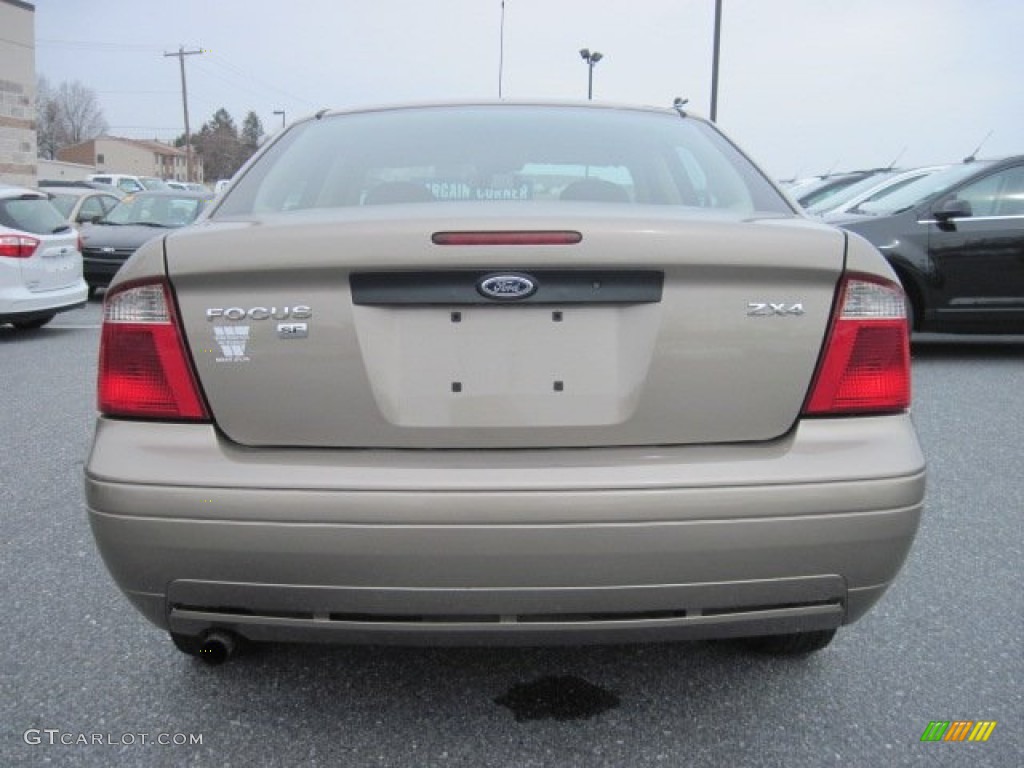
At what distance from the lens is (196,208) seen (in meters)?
13.3

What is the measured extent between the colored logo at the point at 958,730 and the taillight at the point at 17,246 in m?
8.58

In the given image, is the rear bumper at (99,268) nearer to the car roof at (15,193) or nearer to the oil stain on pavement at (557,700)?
the car roof at (15,193)

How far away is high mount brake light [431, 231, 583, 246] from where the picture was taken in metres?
1.83

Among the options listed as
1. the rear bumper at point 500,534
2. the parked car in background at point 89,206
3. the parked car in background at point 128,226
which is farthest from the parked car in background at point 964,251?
the parked car in background at point 89,206

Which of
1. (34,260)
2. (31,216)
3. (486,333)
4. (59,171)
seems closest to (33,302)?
(34,260)

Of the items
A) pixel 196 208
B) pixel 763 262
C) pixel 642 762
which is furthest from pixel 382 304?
pixel 196 208

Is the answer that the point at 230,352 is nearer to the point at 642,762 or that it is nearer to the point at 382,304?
the point at 382,304

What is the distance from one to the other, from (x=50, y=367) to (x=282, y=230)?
Result: 6.22 metres

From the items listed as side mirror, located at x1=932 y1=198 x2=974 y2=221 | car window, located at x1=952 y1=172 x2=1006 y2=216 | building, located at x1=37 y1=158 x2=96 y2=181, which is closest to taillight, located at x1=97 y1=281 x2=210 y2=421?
side mirror, located at x1=932 y1=198 x2=974 y2=221

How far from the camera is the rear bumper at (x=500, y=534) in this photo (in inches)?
70.4

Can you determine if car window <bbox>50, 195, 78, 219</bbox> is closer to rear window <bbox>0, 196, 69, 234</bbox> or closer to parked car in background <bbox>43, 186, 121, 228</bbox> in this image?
parked car in background <bbox>43, 186, 121, 228</bbox>

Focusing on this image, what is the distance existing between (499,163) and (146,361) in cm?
115

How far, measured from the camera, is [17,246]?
27.5 feet

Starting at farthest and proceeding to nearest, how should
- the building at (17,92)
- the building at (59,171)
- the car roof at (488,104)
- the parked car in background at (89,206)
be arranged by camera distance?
the building at (59,171) → the building at (17,92) → the parked car in background at (89,206) → the car roof at (488,104)
